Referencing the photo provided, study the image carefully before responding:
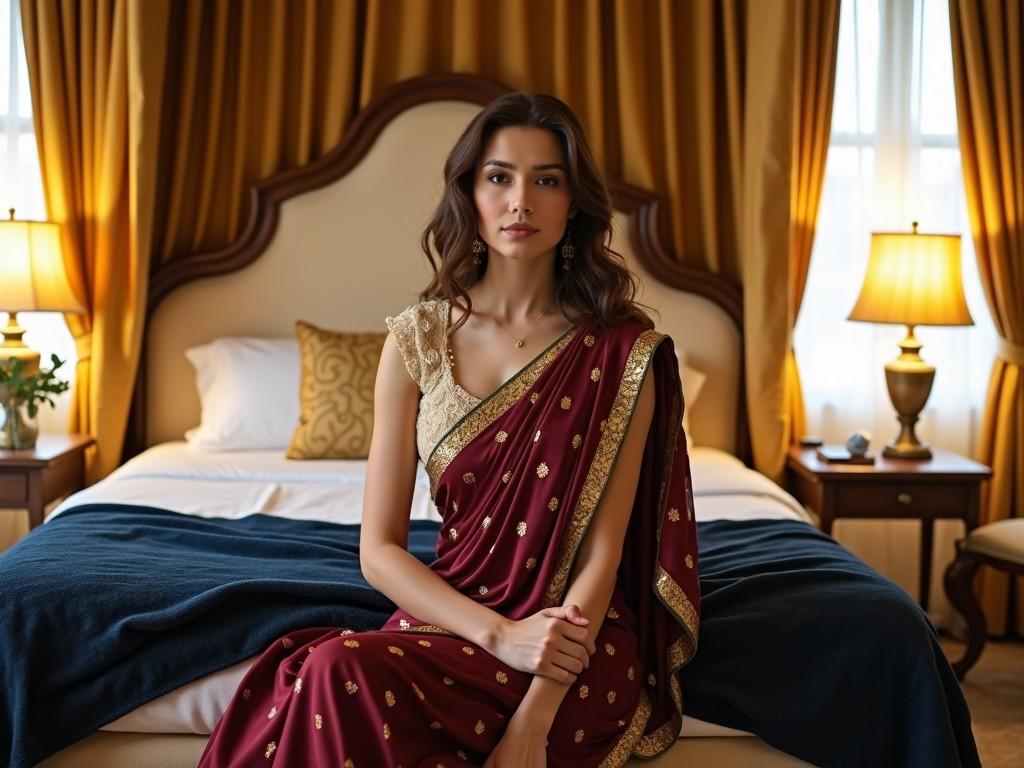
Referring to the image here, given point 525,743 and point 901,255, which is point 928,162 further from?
point 525,743

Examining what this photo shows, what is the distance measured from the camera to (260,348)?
3873 mm

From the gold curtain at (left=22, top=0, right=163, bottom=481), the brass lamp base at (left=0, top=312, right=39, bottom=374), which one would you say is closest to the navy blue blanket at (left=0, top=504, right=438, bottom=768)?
the brass lamp base at (left=0, top=312, right=39, bottom=374)

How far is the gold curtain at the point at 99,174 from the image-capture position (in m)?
3.78

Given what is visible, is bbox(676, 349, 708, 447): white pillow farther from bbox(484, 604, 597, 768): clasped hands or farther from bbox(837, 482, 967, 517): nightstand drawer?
bbox(484, 604, 597, 768): clasped hands

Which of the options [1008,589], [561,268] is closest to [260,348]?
[561,268]

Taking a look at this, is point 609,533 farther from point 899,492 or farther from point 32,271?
point 32,271

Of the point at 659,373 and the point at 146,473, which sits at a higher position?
the point at 659,373

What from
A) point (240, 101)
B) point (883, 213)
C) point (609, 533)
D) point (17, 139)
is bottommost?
point (609, 533)

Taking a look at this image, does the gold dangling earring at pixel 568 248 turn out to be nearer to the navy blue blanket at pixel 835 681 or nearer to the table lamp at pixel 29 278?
the navy blue blanket at pixel 835 681

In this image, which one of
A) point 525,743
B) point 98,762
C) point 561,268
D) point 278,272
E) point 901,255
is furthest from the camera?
point 278,272

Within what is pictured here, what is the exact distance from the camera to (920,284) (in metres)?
3.70

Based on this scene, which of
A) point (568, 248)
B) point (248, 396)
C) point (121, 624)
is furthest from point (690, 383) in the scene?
point (121, 624)

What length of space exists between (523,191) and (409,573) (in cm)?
69

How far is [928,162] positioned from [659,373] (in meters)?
2.30
